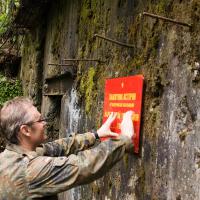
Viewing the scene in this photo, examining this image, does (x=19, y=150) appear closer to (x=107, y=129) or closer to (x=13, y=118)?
(x=13, y=118)

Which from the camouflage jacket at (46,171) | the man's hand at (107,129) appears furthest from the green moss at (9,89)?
the camouflage jacket at (46,171)

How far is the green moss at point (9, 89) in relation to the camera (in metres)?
8.28

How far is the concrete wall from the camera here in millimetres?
3057

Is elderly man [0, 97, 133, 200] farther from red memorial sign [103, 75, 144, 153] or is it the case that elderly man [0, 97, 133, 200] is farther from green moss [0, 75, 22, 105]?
green moss [0, 75, 22, 105]

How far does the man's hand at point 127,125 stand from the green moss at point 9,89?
485 centimetres

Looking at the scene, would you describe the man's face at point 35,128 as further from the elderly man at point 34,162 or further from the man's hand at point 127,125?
the man's hand at point 127,125

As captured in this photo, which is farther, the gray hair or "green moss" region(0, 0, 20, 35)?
"green moss" region(0, 0, 20, 35)

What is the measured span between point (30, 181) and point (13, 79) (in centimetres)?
593

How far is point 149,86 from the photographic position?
11.7ft

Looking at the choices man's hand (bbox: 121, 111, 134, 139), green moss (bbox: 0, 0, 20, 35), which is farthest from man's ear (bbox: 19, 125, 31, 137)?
green moss (bbox: 0, 0, 20, 35)

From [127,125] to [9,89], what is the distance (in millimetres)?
5106

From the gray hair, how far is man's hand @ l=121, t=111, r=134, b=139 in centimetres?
70

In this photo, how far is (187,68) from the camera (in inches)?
122

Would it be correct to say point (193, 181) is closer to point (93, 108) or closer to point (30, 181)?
point (30, 181)
